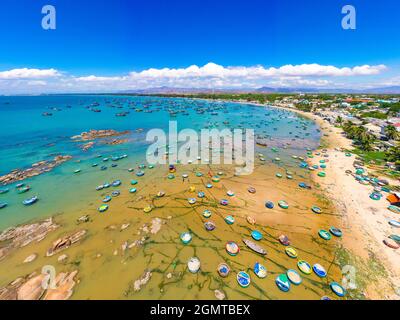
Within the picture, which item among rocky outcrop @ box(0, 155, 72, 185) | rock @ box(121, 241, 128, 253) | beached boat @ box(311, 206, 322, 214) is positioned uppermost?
rocky outcrop @ box(0, 155, 72, 185)

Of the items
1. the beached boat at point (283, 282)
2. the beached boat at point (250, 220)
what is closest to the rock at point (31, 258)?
the beached boat at point (250, 220)

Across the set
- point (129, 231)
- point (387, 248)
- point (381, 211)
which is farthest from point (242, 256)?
point (381, 211)

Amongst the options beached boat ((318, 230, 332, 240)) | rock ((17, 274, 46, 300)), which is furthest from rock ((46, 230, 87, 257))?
beached boat ((318, 230, 332, 240))

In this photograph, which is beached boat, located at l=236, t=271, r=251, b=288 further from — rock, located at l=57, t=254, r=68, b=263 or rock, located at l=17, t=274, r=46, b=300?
rock, located at l=57, t=254, r=68, b=263

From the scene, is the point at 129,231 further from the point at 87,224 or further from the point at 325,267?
the point at 325,267

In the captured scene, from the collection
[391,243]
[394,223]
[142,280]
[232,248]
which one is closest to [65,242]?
[142,280]

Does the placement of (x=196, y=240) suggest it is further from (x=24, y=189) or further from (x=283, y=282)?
(x=24, y=189)
